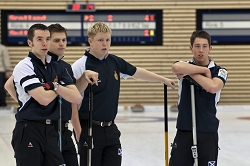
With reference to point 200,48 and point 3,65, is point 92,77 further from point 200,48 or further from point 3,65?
point 3,65

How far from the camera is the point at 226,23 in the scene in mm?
17141

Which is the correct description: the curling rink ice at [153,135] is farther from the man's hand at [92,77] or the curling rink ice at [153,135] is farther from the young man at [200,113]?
the man's hand at [92,77]

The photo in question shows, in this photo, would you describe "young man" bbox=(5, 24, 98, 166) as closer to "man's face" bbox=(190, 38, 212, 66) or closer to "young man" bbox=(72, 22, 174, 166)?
"young man" bbox=(72, 22, 174, 166)

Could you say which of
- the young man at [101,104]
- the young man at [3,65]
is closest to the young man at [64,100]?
the young man at [101,104]

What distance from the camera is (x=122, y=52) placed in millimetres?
17266

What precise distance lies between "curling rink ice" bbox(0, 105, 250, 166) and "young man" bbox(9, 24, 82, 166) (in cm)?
334

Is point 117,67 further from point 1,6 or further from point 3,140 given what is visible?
point 1,6

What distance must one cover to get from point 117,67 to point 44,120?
1158 millimetres

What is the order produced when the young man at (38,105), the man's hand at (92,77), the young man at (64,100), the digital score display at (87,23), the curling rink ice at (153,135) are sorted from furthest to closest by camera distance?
the digital score display at (87,23), the curling rink ice at (153,135), the young man at (64,100), the man's hand at (92,77), the young man at (38,105)

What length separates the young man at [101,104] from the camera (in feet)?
17.7

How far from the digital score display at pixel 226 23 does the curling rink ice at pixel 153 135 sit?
6.66 feet

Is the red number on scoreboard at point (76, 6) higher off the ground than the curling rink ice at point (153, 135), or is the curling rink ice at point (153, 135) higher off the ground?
the red number on scoreboard at point (76, 6)

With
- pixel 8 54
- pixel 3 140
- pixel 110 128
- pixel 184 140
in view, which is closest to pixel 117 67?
pixel 110 128

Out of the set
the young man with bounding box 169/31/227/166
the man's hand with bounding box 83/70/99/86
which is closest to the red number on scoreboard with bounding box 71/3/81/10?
the young man with bounding box 169/31/227/166
